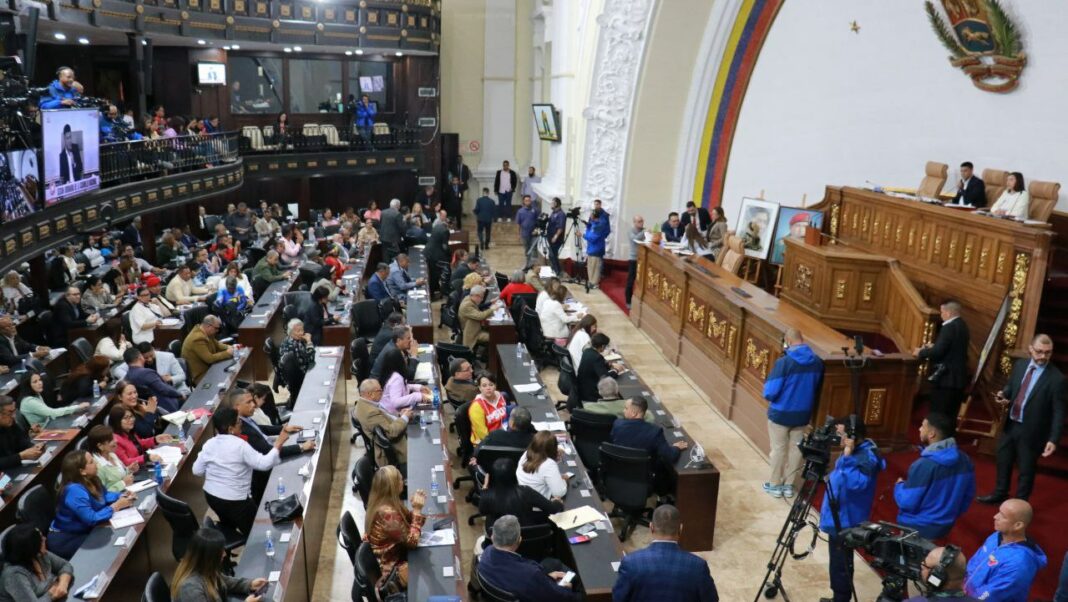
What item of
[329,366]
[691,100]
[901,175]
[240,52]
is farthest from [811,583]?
[240,52]

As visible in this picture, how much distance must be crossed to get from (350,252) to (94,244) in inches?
179

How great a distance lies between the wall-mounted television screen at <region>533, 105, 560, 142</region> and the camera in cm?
2191

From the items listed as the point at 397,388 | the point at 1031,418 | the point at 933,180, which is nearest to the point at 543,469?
the point at 397,388

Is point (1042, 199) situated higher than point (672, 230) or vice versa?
point (1042, 199)

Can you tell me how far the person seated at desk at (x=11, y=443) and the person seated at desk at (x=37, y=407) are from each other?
2.43 ft

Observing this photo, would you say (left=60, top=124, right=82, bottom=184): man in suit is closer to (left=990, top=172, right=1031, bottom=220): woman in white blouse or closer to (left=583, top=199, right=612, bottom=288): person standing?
(left=583, top=199, right=612, bottom=288): person standing

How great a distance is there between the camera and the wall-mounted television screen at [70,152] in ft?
33.8

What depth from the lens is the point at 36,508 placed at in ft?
19.8

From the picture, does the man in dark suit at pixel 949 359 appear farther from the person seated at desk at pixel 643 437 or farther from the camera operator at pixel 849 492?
the person seated at desk at pixel 643 437

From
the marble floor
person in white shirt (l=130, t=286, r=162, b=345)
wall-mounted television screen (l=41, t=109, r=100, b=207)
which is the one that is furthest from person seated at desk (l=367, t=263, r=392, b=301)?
wall-mounted television screen (l=41, t=109, r=100, b=207)

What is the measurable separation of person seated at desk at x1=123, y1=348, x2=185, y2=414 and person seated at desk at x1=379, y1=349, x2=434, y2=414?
2.22 m

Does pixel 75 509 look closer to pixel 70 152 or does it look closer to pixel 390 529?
pixel 390 529

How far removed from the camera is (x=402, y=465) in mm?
8070

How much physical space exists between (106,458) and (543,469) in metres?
3.44
